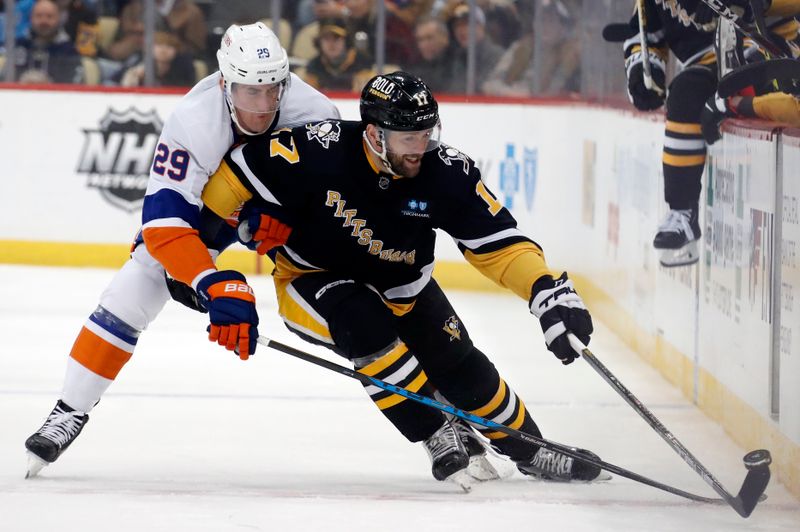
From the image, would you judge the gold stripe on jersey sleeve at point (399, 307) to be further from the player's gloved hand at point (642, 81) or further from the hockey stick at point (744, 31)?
the player's gloved hand at point (642, 81)

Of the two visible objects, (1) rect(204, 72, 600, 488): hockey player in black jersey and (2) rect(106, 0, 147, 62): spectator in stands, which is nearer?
(1) rect(204, 72, 600, 488): hockey player in black jersey

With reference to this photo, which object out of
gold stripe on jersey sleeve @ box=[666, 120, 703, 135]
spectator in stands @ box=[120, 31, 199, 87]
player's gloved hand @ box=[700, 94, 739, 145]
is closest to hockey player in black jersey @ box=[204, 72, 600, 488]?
player's gloved hand @ box=[700, 94, 739, 145]

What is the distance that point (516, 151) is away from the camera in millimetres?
7371

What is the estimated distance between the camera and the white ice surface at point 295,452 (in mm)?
3105

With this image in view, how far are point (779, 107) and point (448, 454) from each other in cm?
135

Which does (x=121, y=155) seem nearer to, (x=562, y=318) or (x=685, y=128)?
(x=685, y=128)

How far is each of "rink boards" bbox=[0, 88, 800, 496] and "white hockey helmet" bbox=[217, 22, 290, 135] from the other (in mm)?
1293

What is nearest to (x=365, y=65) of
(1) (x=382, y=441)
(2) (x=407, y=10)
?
(2) (x=407, y=10)

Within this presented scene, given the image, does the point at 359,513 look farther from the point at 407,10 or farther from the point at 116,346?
the point at 407,10

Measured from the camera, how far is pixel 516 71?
25.0 feet

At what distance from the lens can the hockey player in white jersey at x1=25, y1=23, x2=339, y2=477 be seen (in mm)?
3236

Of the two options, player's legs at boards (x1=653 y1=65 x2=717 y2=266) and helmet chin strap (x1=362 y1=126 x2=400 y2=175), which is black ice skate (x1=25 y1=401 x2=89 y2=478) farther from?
player's legs at boards (x1=653 y1=65 x2=717 y2=266)

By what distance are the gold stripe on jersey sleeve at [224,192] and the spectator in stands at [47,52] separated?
4849mm

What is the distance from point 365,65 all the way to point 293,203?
4.60 meters
